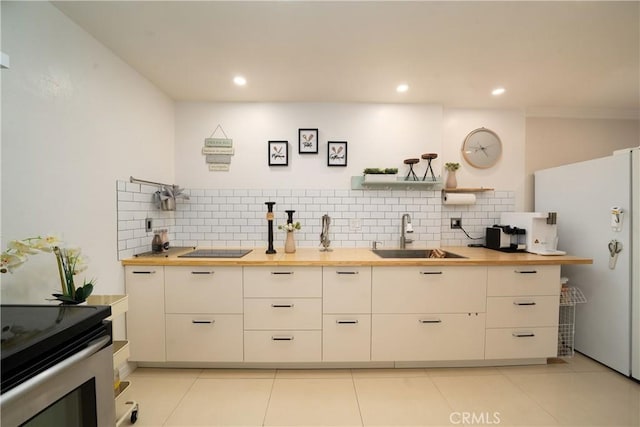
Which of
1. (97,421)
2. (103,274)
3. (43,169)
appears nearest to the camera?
(97,421)

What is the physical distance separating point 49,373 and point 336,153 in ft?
7.79

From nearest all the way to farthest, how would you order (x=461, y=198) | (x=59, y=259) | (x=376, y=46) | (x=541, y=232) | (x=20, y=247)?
1. (x=20, y=247)
2. (x=59, y=259)
3. (x=376, y=46)
4. (x=541, y=232)
5. (x=461, y=198)

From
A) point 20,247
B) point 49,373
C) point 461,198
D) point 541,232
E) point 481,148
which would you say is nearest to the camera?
point 49,373

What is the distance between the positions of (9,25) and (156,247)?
1.54 m

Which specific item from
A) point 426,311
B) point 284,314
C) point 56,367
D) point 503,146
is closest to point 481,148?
point 503,146

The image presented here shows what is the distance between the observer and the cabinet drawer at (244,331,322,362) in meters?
1.96

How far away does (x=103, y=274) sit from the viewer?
174cm

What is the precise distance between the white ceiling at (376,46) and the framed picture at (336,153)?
1.51ft

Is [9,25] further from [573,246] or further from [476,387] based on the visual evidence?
[573,246]

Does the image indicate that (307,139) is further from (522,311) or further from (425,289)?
(522,311)

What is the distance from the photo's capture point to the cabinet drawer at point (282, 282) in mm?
1957

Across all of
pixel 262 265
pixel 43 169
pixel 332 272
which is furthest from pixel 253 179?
pixel 43 169

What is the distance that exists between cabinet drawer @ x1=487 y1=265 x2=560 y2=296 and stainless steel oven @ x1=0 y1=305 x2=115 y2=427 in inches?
95.7

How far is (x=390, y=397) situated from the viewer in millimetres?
1737
